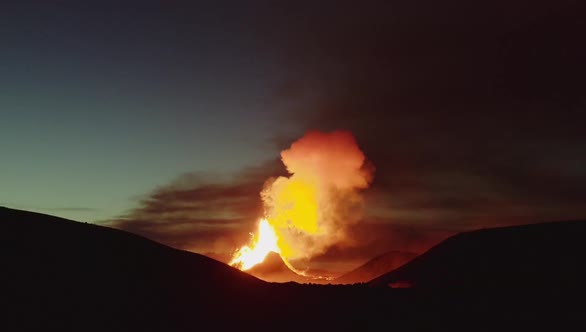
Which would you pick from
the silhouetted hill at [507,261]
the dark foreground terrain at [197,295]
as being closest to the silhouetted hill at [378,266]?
the silhouetted hill at [507,261]

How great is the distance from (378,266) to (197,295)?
420 ft

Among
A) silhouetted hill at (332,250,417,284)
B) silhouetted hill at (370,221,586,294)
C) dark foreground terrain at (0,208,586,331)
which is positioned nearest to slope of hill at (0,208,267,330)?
dark foreground terrain at (0,208,586,331)

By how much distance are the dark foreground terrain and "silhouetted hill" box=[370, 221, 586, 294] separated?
318mm

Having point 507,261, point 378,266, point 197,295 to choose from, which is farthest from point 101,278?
point 378,266

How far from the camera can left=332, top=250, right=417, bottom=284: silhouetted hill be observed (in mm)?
145762

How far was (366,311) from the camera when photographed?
3872cm

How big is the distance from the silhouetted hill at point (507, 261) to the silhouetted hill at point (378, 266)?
72384 mm

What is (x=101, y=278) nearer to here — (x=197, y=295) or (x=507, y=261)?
(x=197, y=295)

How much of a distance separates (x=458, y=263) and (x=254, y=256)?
3062cm

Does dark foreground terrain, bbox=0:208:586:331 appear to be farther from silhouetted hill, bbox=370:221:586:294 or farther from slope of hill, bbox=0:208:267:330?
silhouetted hill, bbox=370:221:586:294

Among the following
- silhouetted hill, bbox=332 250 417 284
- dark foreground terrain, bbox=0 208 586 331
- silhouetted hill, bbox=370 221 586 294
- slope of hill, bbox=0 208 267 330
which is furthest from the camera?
silhouetted hill, bbox=332 250 417 284

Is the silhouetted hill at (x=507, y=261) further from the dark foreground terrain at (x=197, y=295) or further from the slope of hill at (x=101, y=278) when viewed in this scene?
the slope of hill at (x=101, y=278)

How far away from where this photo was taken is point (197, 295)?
120 feet

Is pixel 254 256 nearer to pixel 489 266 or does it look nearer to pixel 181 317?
pixel 489 266
